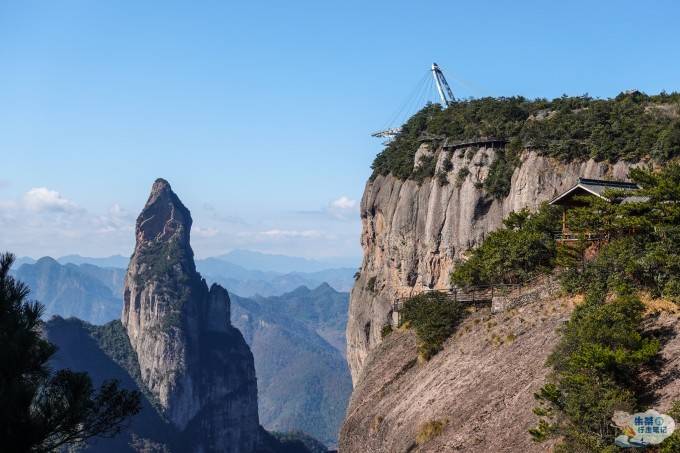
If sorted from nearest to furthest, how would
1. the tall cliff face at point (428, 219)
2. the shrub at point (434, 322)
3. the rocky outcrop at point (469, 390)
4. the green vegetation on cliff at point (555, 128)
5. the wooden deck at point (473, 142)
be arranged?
the rocky outcrop at point (469, 390) < the shrub at point (434, 322) < the green vegetation on cliff at point (555, 128) < the tall cliff face at point (428, 219) < the wooden deck at point (473, 142)

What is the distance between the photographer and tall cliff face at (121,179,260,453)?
146 m

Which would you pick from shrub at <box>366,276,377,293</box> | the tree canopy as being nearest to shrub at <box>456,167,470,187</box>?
shrub at <box>366,276,377,293</box>

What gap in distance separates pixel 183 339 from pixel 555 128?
112 m

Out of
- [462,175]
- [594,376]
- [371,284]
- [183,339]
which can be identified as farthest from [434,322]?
[183,339]

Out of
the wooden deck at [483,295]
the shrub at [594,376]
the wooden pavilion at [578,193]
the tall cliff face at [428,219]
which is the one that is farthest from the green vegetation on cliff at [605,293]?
the tall cliff face at [428,219]

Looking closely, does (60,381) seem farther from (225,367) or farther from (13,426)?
(225,367)

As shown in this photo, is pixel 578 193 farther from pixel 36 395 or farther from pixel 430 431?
pixel 36 395

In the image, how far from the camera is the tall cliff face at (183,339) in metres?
146

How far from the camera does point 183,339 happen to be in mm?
147000

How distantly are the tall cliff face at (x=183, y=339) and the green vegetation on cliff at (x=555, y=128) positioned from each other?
93.7 metres

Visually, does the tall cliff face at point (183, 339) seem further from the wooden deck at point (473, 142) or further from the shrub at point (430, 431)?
the shrub at point (430, 431)

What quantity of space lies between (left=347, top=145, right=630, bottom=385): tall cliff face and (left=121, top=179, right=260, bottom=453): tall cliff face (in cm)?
8817

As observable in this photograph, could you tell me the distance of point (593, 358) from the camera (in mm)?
14633

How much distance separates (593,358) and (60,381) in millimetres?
10066
